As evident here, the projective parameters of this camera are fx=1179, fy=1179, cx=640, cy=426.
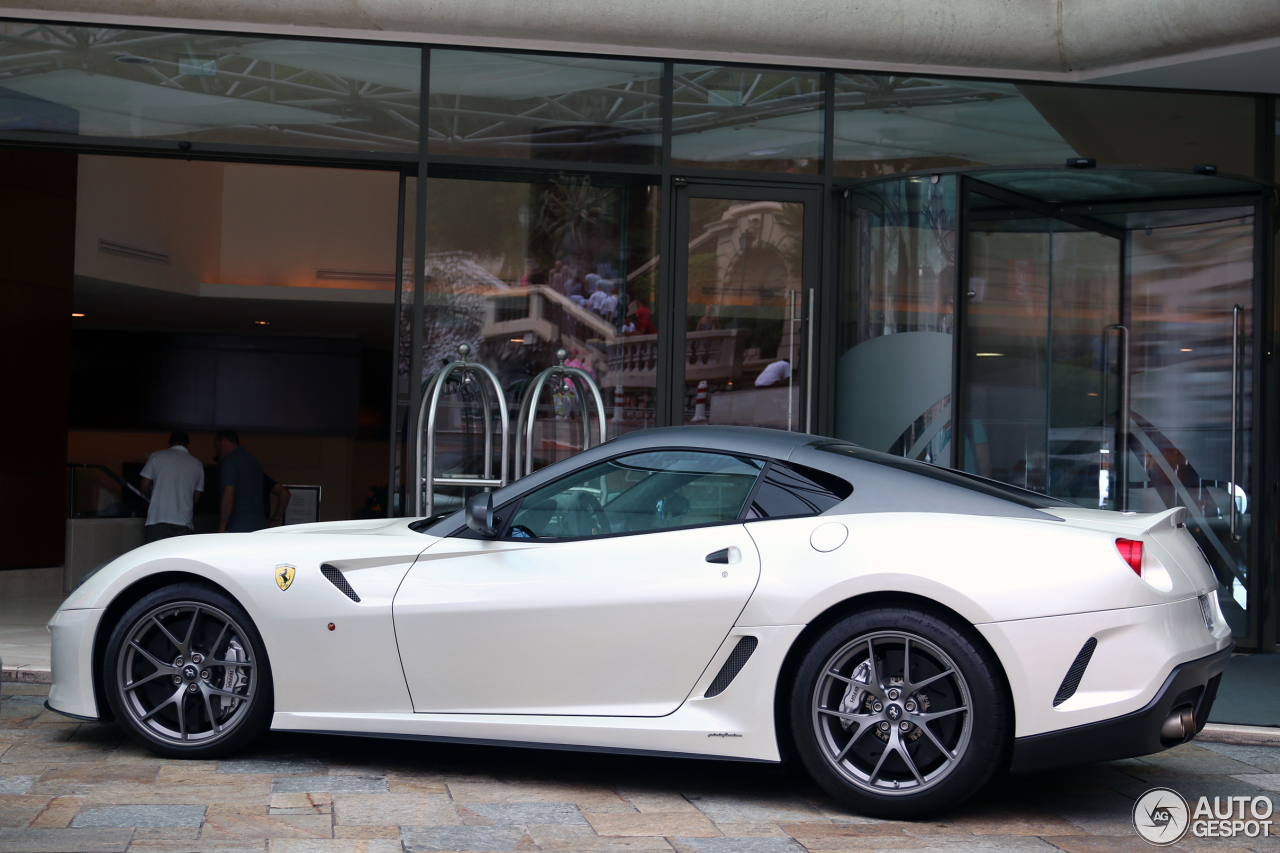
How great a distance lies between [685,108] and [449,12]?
1698mm

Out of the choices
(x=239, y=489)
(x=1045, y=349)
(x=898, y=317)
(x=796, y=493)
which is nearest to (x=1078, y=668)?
(x=796, y=493)

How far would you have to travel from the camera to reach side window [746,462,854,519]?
157 inches

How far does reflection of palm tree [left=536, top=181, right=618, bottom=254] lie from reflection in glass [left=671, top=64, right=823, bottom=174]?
0.60m

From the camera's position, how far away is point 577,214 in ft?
26.6

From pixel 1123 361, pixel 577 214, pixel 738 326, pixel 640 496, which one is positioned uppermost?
pixel 577 214

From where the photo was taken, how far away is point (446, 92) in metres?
7.99

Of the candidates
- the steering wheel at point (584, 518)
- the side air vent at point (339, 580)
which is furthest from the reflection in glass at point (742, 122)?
the side air vent at point (339, 580)

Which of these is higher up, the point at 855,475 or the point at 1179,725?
the point at 855,475

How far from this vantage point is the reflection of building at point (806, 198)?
779 centimetres

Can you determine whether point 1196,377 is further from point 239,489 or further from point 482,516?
point 239,489

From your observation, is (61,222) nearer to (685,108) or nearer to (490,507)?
(685,108)

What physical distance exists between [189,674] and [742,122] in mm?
5408

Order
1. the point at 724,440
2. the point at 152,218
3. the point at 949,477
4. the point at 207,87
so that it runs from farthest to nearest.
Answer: the point at 152,218 → the point at 207,87 → the point at 724,440 → the point at 949,477

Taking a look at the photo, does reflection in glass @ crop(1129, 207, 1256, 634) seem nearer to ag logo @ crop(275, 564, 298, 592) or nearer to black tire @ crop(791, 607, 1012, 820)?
black tire @ crop(791, 607, 1012, 820)
